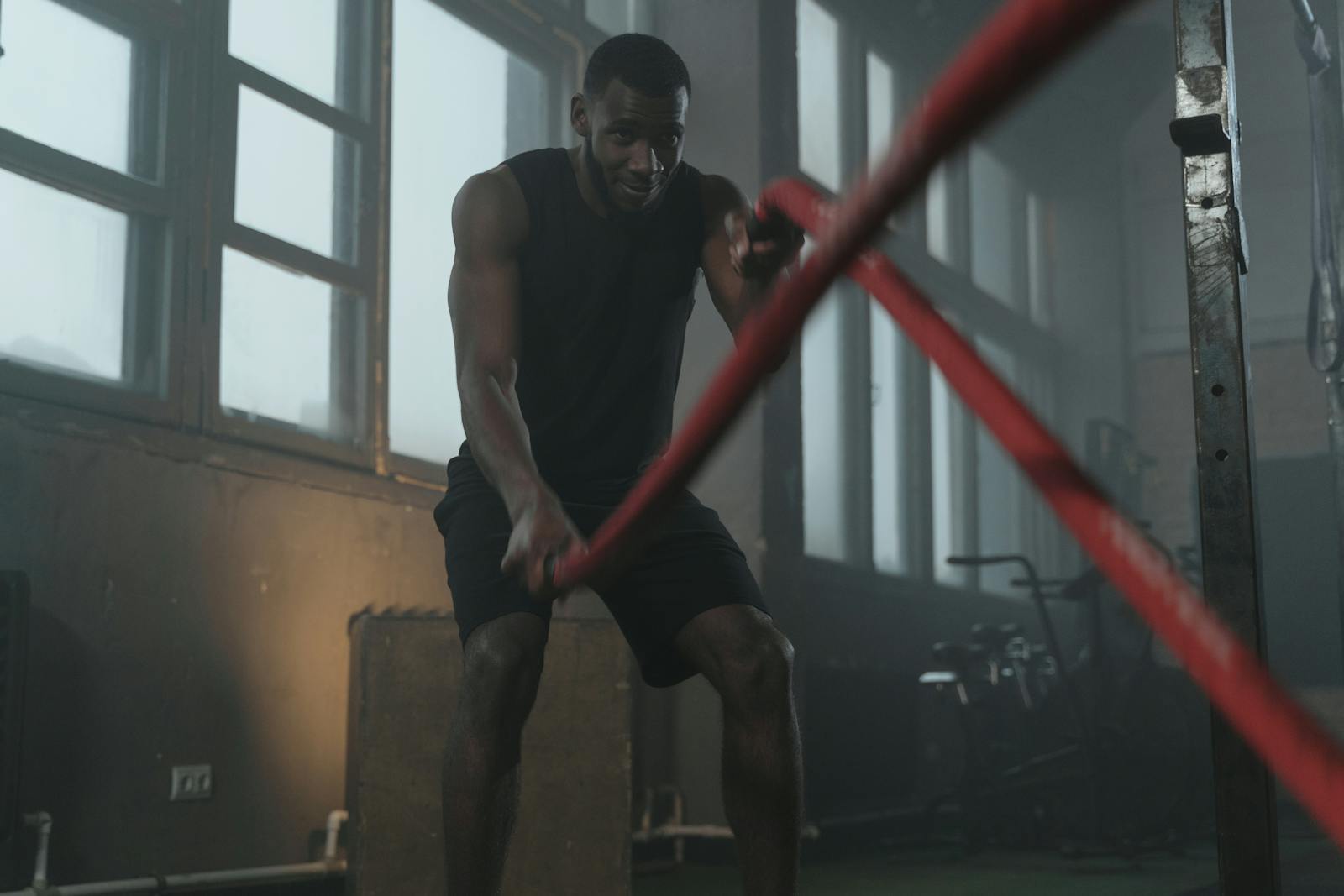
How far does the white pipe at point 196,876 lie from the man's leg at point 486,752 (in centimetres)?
141

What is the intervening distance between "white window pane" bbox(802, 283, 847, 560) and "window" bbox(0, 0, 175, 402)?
355 cm

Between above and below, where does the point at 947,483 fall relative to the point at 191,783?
above

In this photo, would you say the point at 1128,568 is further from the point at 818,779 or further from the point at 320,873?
the point at 818,779

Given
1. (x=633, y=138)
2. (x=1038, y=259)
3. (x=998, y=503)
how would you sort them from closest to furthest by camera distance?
(x=633, y=138) < (x=998, y=503) < (x=1038, y=259)

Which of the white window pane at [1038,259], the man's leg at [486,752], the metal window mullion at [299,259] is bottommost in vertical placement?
the man's leg at [486,752]

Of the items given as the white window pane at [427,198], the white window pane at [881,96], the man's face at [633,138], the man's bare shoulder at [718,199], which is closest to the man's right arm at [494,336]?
the man's face at [633,138]

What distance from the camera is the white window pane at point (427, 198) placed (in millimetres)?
4336

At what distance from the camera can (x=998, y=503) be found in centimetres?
956

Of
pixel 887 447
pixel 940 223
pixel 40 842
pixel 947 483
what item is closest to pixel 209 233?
pixel 40 842

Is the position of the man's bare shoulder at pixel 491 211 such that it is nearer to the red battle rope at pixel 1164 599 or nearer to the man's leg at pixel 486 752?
the man's leg at pixel 486 752

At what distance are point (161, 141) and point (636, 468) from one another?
1.95 m

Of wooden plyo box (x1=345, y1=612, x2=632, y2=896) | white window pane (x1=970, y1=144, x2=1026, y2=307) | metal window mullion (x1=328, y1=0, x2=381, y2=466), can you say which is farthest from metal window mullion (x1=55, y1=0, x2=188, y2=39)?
white window pane (x1=970, y1=144, x2=1026, y2=307)

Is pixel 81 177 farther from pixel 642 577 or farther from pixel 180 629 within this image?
pixel 642 577

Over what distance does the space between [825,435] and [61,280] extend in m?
4.12
